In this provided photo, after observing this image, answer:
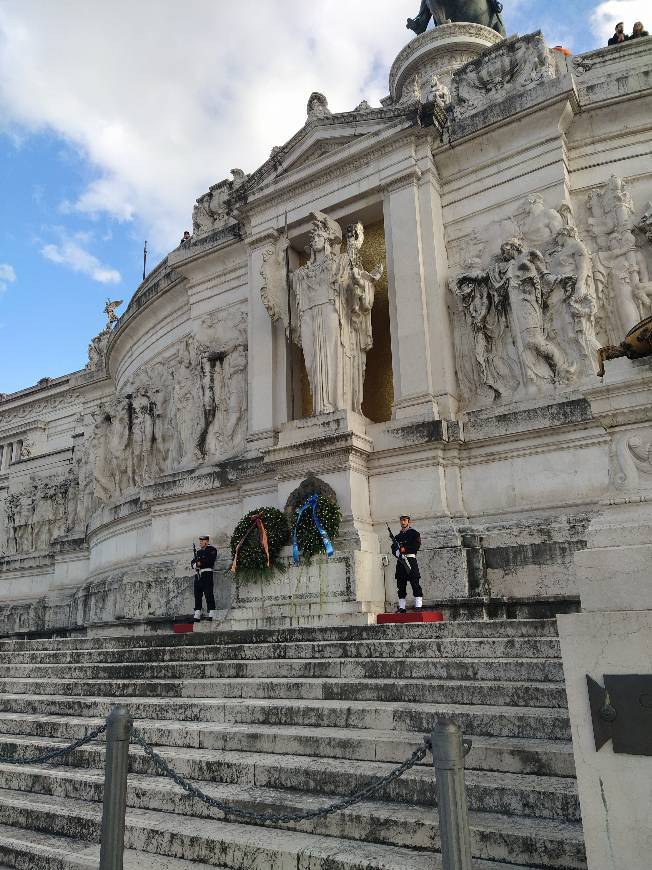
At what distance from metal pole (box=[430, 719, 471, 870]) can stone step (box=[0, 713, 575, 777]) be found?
1735 mm

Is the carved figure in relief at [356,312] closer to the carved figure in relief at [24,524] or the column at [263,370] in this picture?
the column at [263,370]

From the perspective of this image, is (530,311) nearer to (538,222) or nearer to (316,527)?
(538,222)

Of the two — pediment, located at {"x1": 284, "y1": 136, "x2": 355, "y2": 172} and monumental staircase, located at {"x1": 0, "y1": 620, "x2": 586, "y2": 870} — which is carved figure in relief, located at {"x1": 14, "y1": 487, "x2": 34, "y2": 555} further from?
monumental staircase, located at {"x1": 0, "y1": 620, "x2": 586, "y2": 870}

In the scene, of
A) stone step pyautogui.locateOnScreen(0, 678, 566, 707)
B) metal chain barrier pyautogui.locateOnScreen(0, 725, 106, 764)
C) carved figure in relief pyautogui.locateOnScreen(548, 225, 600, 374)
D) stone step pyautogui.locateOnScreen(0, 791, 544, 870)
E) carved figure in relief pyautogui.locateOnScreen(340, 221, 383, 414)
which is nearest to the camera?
stone step pyautogui.locateOnScreen(0, 791, 544, 870)

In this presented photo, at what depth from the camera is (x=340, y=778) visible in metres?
5.20

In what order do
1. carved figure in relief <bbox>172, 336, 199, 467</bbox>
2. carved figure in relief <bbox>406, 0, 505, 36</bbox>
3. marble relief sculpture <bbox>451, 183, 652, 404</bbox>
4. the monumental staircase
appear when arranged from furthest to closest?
carved figure in relief <bbox>406, 0, 505, 36</bbox> → carved figure in relief <bbox>172, 336, 199, 467</bbox> → marble relief sculpture <bbox>451, 183, 652, 404</bbox> → the monumental staircase

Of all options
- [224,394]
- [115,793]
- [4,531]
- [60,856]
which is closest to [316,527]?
[224,394]


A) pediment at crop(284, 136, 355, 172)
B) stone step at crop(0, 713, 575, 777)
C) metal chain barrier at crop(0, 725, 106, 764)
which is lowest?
stone step at crop(0, 713, 575, 777)

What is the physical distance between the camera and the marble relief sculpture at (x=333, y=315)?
14.3 m

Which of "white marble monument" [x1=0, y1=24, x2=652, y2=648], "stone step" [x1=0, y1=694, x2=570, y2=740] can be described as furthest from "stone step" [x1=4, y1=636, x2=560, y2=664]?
"white marble monument" [x1=0, y1=24, x2=652, y2=648]

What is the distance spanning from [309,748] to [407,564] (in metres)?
5.08

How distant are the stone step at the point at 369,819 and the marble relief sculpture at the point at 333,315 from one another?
889 cm

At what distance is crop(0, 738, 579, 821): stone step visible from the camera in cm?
446

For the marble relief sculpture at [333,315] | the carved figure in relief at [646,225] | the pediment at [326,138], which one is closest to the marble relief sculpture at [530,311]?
the carved figure in relief at [646,225]
